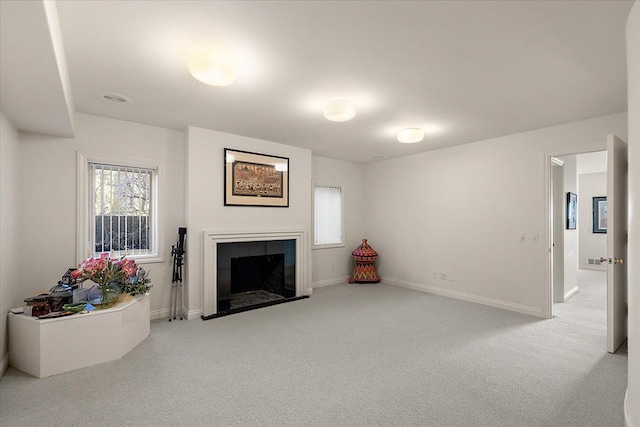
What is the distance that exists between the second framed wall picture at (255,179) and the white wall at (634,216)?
13.3 ft

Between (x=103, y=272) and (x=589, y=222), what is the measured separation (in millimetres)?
10627

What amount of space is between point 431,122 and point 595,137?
1.96 metres

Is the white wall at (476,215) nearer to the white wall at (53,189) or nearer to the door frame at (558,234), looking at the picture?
the door frame at (558,234)

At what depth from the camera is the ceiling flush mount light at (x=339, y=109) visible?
3.04 meters

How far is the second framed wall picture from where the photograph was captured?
441 cm

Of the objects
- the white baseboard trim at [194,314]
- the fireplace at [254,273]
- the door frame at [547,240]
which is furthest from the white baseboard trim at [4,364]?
the door frame at [547,240]

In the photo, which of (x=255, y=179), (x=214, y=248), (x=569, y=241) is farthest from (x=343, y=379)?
(x=569, y=241)

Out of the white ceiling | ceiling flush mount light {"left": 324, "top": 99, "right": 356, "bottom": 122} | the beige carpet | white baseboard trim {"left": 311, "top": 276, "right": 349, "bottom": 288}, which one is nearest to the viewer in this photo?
the white ceiling

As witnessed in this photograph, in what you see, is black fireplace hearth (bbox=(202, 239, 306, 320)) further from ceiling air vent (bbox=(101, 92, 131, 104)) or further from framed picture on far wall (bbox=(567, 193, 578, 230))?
framed picture on far wall (bbox=(567, 193, 578, 230))

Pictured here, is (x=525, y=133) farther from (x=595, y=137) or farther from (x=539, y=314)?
(x=539, y=314)

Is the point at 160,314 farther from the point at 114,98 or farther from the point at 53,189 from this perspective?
the point at 114,98

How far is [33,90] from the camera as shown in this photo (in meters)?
2.31

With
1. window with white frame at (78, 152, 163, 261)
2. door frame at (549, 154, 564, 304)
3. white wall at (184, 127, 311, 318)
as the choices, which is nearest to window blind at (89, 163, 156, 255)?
window with white frame at (78, 152, 163, 261)

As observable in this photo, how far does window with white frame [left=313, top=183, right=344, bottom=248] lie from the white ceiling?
2.31m
